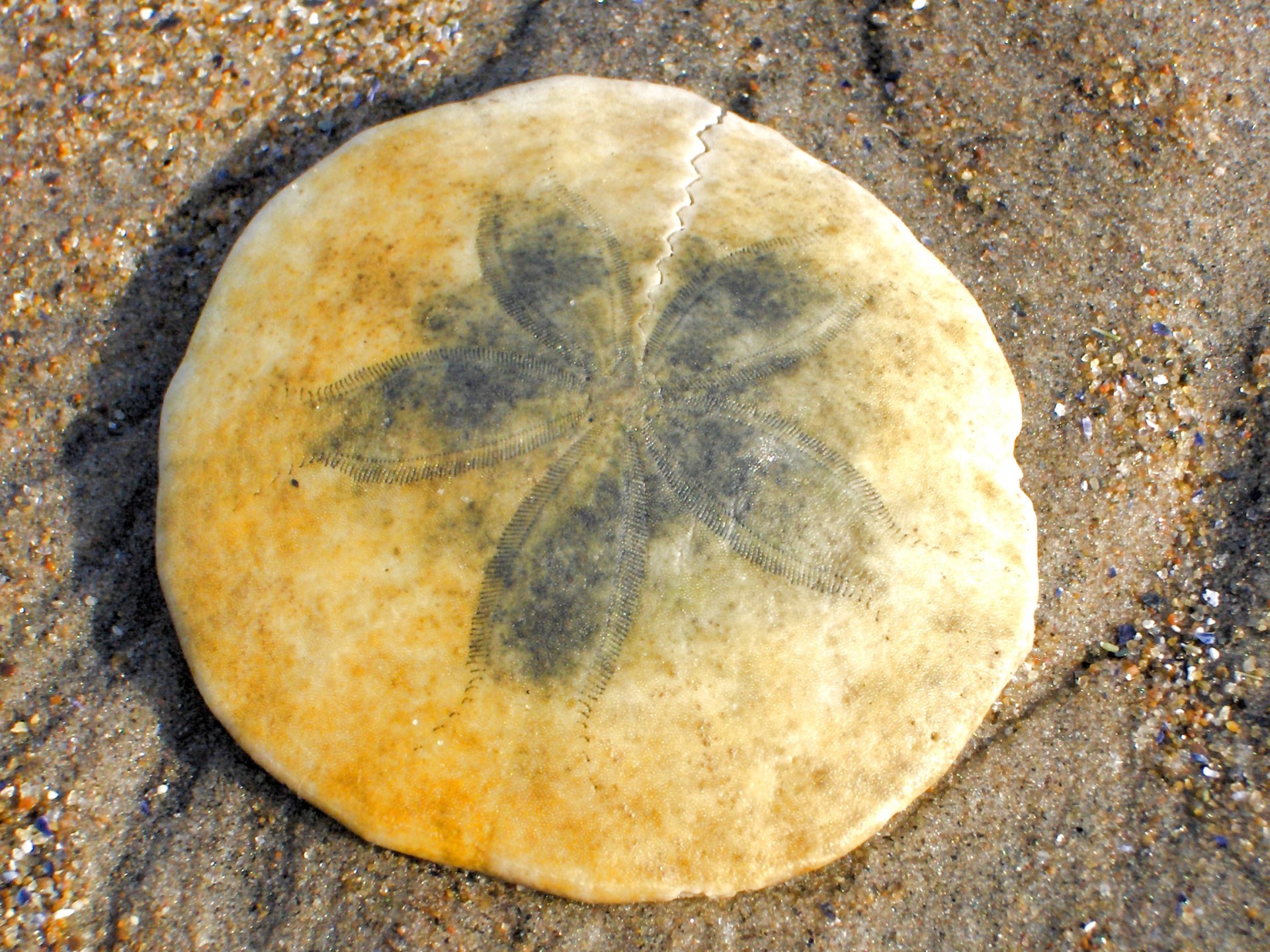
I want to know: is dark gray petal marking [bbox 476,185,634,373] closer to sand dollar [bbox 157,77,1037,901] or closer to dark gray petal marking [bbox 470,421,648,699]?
sand dollar [bbox 157,77,1037,901]

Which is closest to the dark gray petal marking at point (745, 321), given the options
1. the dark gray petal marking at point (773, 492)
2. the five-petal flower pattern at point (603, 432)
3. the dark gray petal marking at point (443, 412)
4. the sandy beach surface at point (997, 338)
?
the five-petal flower pattern at point (603, 432)

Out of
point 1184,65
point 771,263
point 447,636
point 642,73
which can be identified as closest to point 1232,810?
point 771,263

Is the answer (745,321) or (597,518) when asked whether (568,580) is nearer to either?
(597,518)

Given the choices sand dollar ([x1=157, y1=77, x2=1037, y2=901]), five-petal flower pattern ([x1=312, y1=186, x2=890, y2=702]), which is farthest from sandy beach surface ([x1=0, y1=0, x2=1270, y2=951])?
five-petal flower pattern ([x1=312, y1=186, x2=890, y2=702])

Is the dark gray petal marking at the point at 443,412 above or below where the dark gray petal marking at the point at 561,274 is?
below

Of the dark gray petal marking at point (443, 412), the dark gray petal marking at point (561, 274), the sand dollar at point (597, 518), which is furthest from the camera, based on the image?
the dark gray petal marking at point (561, 274)

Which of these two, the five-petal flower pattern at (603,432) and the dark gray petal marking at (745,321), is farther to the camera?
the dark gray petal marking at (745,321)

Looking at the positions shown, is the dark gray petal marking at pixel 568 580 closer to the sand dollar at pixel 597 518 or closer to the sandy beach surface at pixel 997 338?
the sand dollar at pixel 597 518

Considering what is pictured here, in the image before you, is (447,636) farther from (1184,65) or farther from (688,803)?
(1184,65)
